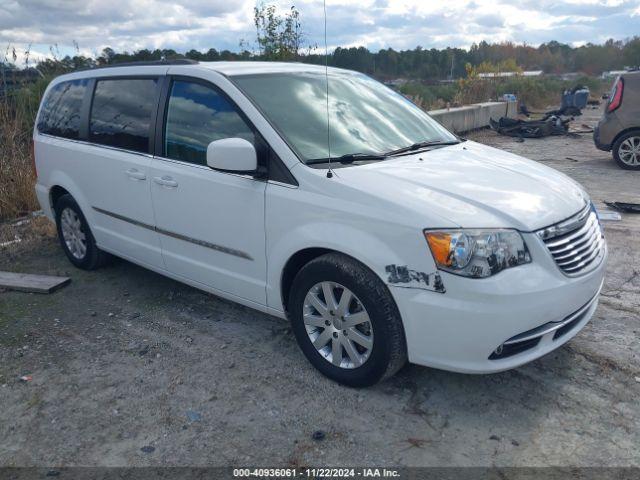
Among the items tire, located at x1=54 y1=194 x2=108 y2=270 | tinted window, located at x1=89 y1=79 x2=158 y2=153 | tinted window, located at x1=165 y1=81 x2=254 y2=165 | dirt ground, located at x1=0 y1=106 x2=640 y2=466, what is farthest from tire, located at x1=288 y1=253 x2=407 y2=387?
tire, located at x1=54 y1=194 x2=108 y2=270

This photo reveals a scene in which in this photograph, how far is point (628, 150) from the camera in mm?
10008

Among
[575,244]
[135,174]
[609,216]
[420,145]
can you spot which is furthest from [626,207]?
[135,174]

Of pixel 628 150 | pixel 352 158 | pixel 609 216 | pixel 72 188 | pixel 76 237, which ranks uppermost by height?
pixel 352 158

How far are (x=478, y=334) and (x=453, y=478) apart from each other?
0.69 meters

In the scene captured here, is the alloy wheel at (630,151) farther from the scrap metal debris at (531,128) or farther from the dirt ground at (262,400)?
the dirt ground at (262,400)

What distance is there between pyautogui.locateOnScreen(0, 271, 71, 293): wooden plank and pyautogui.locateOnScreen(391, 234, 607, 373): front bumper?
137 inches

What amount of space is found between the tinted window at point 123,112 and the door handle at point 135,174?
0.16 meters

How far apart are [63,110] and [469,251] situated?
13.9ft

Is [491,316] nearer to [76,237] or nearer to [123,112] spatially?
[123,112]

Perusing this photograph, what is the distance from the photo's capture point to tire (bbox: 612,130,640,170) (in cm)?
993

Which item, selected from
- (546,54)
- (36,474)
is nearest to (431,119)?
(36,474)

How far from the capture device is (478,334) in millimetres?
2918

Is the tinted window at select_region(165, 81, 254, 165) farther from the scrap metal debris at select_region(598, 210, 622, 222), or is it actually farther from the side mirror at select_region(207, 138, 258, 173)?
the scrap metal debris at select_region(598, 210, 622, 222)

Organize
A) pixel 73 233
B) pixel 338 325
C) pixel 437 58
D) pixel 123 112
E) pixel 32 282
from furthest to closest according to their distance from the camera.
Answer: pixel 437 58
pixel 73 233
pixel 32 282
pixel 123 112
pixel 338 325
